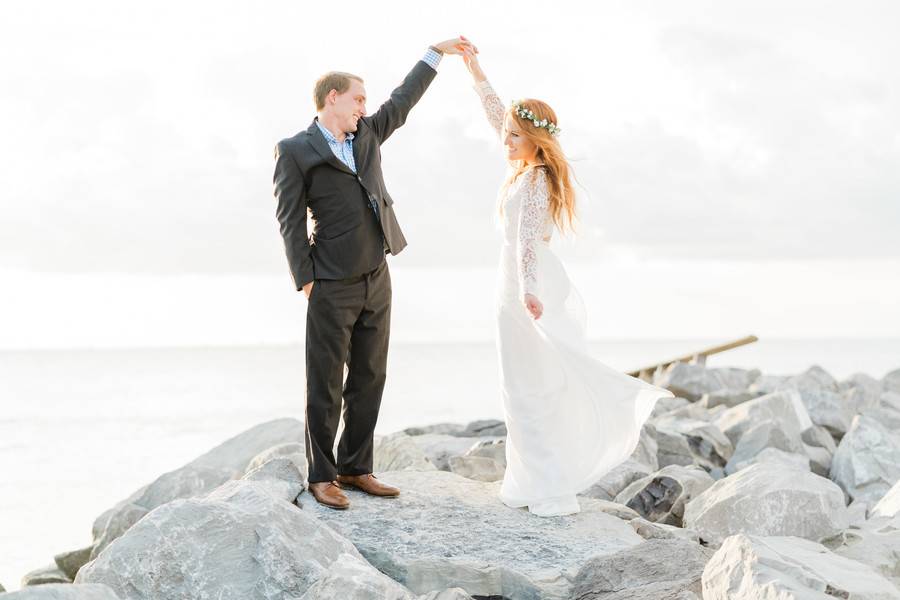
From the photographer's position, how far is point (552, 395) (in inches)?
219

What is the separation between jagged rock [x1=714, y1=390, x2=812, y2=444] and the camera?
9062mm

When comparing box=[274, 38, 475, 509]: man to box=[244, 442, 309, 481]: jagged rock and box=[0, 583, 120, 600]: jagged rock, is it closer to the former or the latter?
box=[244, 442, 309, 481]: jagged rock

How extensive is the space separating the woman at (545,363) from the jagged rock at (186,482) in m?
2.99

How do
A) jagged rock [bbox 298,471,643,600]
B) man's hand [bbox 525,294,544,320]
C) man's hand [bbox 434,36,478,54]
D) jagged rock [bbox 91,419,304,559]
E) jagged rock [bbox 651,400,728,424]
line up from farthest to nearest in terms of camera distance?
1. jagged rock [bbox 651,400,728,424]
2. jagged rock [bbox 91,419,304,559]
3. man's hand [bbox 434,36,478,54]
4. man's hand [bbox 525,294,544,320]
5. jagged rock [bbox 298,471,643,600]

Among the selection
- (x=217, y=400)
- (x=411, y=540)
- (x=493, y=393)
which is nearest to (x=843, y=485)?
(x=411, y=540)

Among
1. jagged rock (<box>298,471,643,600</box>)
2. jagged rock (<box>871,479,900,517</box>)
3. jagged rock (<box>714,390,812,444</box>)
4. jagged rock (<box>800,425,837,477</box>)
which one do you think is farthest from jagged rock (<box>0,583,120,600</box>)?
jagged rock (<box>800,425,837,477</box>)

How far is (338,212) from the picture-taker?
5.15 metres

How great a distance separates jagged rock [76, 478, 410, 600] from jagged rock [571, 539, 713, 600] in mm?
985

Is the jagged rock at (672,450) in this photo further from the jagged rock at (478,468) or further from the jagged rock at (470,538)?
the jagged rock at (470,538)

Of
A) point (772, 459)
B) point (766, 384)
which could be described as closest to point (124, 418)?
point (766, 384)

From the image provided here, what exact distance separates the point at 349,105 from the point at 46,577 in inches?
180

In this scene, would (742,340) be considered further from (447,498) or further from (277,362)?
(277,362)

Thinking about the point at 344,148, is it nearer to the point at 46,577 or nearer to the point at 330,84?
the point at 330,84

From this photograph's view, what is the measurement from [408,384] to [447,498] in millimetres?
30911
